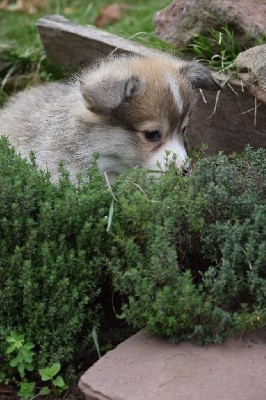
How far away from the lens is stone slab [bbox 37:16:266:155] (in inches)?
226

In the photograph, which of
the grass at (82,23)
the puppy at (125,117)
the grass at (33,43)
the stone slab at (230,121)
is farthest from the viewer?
the grass at (33,43)

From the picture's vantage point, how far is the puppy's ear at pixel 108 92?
4504mm

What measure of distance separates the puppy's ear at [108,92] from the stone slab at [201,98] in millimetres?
1136

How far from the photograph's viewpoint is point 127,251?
3822 millimetres

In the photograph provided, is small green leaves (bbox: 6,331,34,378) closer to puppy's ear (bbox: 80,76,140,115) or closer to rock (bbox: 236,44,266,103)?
puppy's ear (bbox: 80,76,140,115)

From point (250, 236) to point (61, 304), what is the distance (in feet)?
3.04

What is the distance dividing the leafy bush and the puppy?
2.17ft

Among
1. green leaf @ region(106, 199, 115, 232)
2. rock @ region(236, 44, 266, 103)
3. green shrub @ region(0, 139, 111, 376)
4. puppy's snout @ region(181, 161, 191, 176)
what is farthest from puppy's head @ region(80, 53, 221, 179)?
green shrub @ region(0, 139, 111, 376)

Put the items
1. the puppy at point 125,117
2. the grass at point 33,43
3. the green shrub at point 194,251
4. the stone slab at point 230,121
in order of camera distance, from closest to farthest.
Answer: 1. the green shrub at point 194,251
2. the puppy at point 125,117
3. the stone slab at point 230,121
4. the grass at point 33,43

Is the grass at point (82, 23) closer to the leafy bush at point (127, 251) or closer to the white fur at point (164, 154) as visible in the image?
the white fur at point (164, 154)

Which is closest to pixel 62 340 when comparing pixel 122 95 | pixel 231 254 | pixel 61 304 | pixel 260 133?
pixel 61 304

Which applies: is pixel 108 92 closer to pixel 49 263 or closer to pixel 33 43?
pixel 49 263

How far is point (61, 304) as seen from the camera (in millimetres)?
3887

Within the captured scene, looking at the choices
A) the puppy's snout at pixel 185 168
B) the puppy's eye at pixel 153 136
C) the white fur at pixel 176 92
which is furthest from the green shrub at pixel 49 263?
the white fur at pixel 176 92
